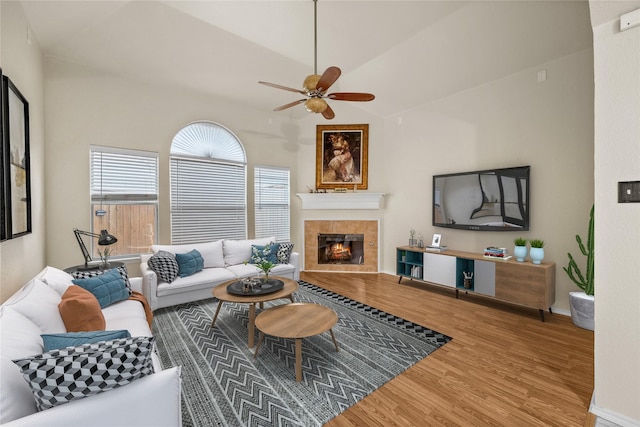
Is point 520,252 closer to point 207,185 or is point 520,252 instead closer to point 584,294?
point 584,294

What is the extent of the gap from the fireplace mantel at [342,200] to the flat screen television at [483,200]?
3.95ft

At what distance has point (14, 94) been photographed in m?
2.20

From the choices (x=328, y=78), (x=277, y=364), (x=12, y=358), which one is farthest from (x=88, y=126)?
(x=277, y=364)

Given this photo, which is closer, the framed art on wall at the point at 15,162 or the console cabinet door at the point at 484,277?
the framed art on wall at the point at 15,162

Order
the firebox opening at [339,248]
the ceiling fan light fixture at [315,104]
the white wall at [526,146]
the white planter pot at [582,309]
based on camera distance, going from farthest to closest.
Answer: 1. the firebox opening at [339,248]
2. the white wall at [526,146]
3. the white planter pot at [582,309]
4. the ceiling fan light fixture at [315,104]

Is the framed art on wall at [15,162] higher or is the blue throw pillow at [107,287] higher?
the framed art on wall at [15,162]

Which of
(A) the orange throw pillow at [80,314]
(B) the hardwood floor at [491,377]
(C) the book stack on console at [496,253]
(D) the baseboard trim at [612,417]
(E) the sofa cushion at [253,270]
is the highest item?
(C) the book stack on console at [496,253]

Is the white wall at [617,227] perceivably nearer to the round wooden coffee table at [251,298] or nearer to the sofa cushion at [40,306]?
the round wooden coffee table at [251,298]

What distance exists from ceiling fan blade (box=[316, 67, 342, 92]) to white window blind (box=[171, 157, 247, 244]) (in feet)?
9.36

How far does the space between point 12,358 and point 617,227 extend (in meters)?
3.31

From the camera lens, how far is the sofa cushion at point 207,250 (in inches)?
158

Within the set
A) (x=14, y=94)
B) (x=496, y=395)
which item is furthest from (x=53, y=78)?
(x=496, y=395)

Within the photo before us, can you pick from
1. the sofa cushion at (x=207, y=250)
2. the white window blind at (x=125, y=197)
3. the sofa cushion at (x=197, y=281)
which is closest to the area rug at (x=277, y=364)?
the sofa cushion at (x=197, y=281)

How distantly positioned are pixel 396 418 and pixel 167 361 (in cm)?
197
